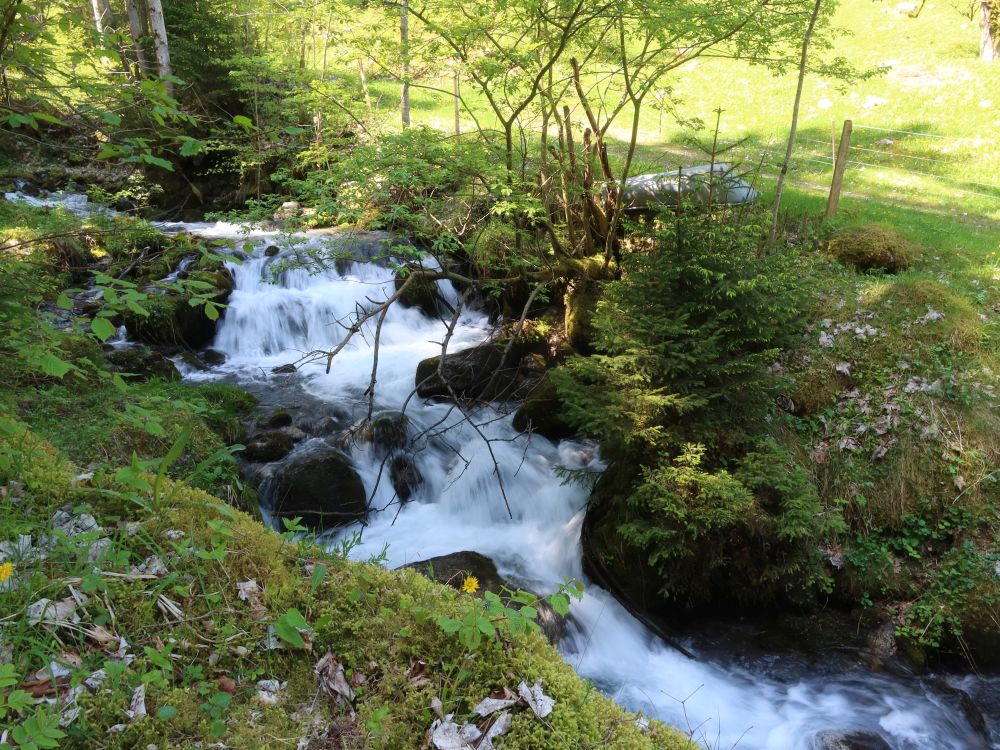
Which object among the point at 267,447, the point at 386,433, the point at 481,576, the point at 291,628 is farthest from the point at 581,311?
the point at 291,628

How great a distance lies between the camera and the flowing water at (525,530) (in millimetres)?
4988

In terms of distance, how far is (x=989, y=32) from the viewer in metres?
20.1

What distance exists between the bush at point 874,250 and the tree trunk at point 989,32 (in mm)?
17654

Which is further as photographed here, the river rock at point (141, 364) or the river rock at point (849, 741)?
the river rock at point (141, 364)

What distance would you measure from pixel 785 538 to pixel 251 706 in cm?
492

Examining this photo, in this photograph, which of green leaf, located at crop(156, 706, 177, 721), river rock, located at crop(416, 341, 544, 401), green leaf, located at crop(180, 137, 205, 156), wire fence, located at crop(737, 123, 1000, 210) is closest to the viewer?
green leaf, located at crop(156, 706, 177, 721)

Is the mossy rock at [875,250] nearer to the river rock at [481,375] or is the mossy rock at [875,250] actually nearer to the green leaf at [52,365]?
the river rock at [481,375]

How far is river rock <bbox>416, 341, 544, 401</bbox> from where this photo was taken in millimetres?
8727

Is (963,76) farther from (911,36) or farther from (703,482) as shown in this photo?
(703,482)

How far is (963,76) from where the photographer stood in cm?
1953

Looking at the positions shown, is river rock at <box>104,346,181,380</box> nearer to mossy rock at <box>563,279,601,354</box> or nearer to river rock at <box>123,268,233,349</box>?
river rock at <box>123,268,233,349</box>

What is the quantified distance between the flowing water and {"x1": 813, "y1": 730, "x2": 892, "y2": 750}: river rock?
5 centimetres

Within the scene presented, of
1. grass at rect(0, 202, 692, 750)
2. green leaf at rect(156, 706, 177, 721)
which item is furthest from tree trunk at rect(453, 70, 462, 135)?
green leaf at rect(156, 706, 177, 721)

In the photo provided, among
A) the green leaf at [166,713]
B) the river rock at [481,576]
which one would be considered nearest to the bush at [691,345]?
the river rock at [481,576]
